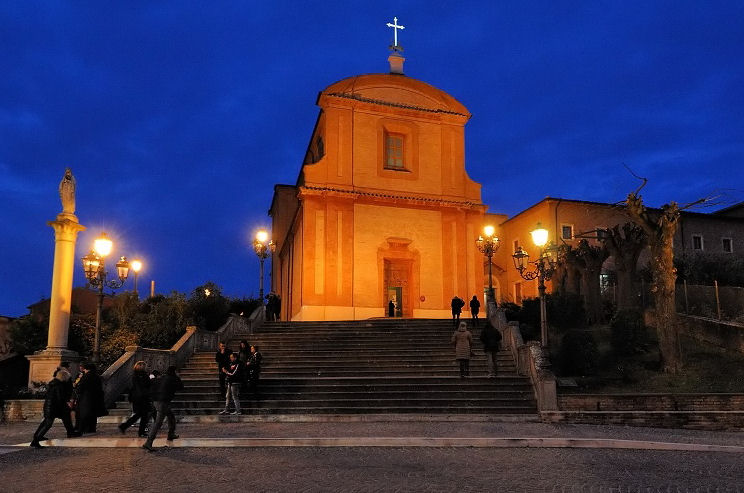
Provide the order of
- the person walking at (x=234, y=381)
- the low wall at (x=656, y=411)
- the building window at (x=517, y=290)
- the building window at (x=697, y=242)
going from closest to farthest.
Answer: the low wall at (x=656, y=411) < the person walking at (x=234, y=381) < the building window at (x=517, y=290) < the building window at (x=697, y=242)

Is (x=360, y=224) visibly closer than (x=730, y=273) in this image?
Yes

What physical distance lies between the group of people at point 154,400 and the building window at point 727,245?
41.8m

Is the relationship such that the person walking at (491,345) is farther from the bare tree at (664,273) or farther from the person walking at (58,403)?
the person walking at (58,403)

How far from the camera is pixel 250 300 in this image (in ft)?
106

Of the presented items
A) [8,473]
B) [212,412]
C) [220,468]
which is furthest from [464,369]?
[8,473]

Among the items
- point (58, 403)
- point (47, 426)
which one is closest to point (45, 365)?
point (58, 403)

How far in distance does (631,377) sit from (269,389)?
9793mm

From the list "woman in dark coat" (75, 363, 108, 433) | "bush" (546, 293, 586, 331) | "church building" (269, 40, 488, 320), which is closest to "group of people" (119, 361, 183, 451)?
"woman in dark coat" (75, 363, 108, 433)

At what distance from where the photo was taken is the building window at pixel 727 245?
43.3m

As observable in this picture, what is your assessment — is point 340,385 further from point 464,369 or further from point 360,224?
point 360,224

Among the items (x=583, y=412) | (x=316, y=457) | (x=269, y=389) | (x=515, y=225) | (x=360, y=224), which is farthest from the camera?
(x=515, y=225)

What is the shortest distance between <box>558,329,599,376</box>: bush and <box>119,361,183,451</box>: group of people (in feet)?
38.0

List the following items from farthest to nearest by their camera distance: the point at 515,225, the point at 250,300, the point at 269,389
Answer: the point at 515,225 → the point at 250,300 → the point at 269,389

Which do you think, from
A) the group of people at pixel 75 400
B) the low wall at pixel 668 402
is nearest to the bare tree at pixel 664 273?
the low wall at pixel 668 402
